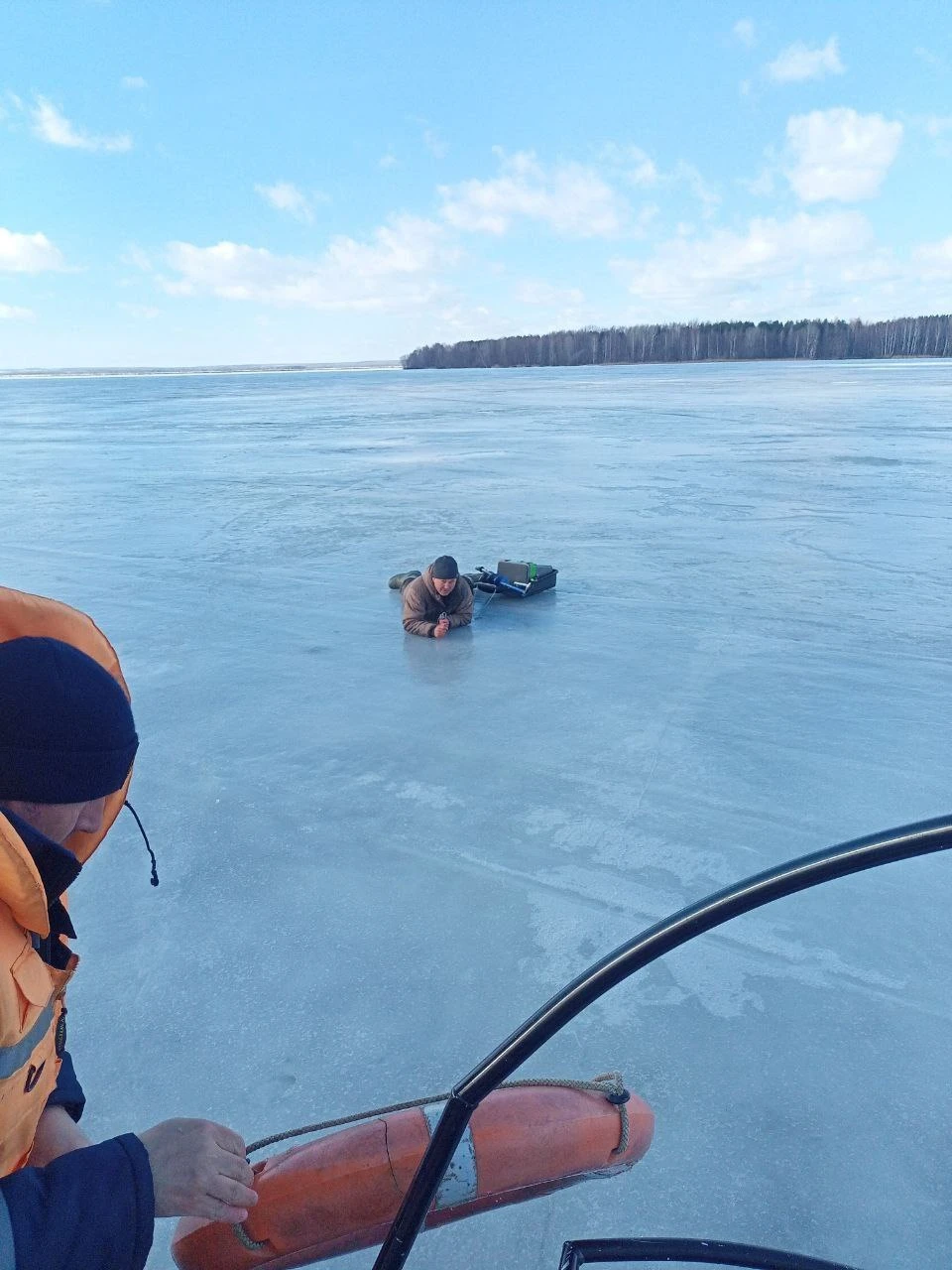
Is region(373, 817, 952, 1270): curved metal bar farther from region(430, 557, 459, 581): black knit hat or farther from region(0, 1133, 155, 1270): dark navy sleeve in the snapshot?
region(430, 557, 459, 581): black knit hat

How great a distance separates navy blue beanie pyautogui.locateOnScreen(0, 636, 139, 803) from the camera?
1172mm

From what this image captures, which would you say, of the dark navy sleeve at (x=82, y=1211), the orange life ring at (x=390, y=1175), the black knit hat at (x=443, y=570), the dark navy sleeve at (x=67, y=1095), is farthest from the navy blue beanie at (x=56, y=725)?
the black knit hat at (x=443, y=570)

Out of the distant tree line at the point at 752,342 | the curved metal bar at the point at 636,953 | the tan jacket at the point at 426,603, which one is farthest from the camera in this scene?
the distant tree line at the point at 752,342

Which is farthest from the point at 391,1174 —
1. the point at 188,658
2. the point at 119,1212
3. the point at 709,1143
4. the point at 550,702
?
the point at 188,658

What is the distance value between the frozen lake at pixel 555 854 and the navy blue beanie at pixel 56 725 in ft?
3.46

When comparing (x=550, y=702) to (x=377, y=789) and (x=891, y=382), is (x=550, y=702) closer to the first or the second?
(x=377, y=789)

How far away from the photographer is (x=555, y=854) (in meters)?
2.85

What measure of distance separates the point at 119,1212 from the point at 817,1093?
1.51 metres

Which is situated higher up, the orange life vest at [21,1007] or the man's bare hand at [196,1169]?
the orange life vest at [21,1007]

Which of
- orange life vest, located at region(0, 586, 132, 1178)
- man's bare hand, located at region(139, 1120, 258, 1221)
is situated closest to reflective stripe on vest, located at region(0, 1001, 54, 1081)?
orange life vest, located at region(0, 586, 132, 1178)

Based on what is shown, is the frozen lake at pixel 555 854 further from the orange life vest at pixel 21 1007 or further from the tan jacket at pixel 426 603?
the orange life vest at pixel 21 1007

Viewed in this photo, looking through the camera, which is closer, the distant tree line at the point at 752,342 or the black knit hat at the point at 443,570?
the black knit hat at the point at 443,570

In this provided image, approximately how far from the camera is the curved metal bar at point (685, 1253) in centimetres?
132

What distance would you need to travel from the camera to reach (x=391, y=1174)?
1.40m
